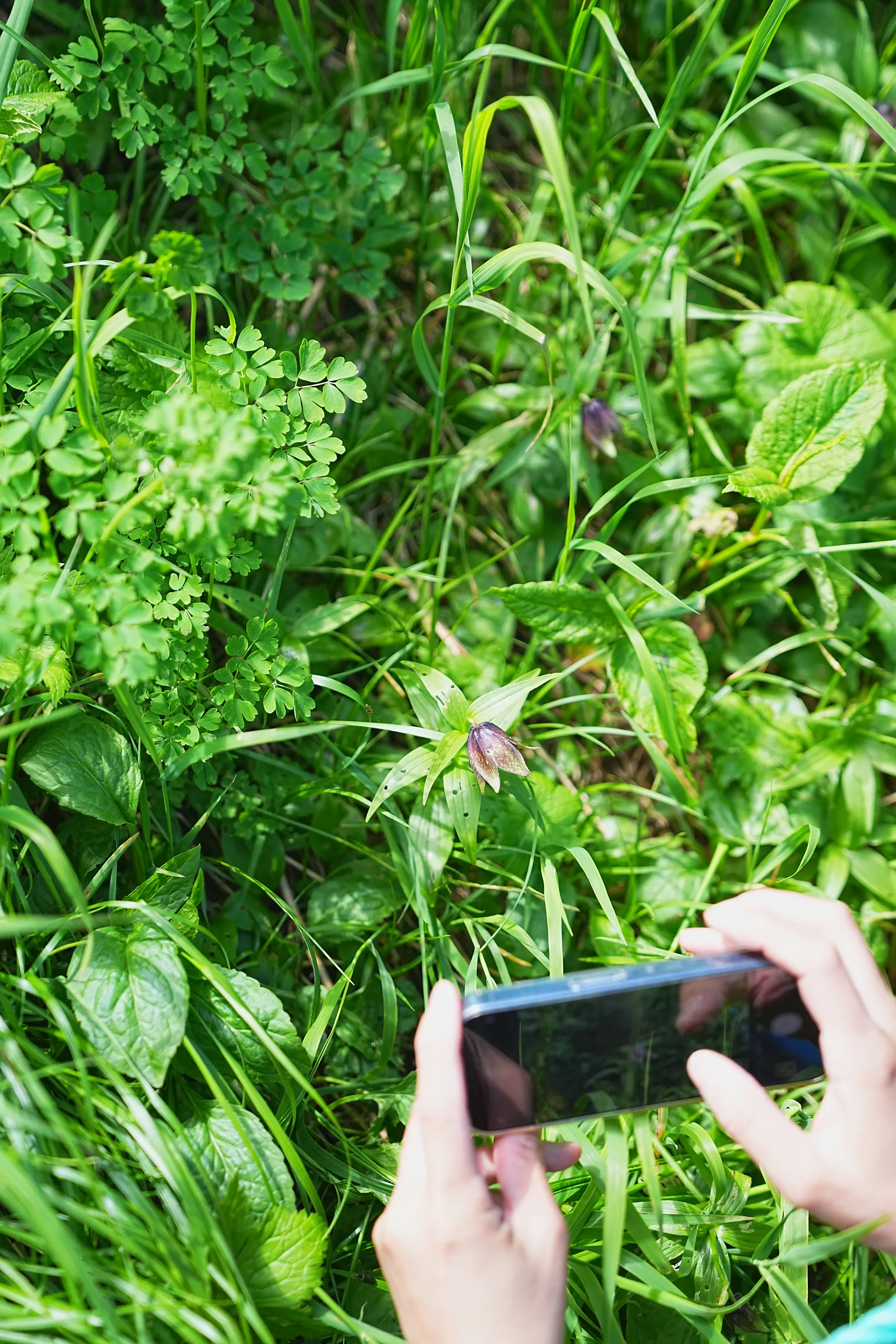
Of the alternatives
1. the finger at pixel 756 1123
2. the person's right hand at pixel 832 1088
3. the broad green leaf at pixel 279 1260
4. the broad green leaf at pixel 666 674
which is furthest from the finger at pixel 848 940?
the broad green leaf at pixel 279 1260

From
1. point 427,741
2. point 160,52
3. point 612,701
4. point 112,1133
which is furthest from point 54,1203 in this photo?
point 160,52

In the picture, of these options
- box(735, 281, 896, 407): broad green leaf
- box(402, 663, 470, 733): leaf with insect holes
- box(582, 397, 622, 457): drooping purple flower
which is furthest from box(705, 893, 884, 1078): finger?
box(735, 281, 896, 407): broad green leaf

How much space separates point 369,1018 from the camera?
171cm

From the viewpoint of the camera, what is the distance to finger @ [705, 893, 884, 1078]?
1.14 m

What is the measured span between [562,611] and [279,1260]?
1.11 meters

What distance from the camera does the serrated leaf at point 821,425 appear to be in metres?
1.78

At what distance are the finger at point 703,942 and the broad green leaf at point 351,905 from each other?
55 centimetres

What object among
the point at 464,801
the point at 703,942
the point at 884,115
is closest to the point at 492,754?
the point at 464,801

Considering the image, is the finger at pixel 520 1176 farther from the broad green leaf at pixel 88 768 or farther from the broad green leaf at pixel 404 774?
the broad green leaf at pixel 88 768

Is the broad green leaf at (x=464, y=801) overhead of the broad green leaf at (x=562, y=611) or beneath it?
beneath

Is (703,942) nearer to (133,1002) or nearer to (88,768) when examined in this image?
(133,1002)

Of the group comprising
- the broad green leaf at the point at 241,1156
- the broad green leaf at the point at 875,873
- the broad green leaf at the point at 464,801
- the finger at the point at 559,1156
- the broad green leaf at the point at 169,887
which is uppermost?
the broad green leaf at the point at 464,801

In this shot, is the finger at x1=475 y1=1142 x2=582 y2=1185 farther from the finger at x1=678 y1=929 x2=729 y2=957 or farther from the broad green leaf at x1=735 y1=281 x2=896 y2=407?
the broad green leaf at x1=735 y1=281 x2=896 y2=407

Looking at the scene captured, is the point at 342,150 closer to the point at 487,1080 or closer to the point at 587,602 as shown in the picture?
the point at 587,602
